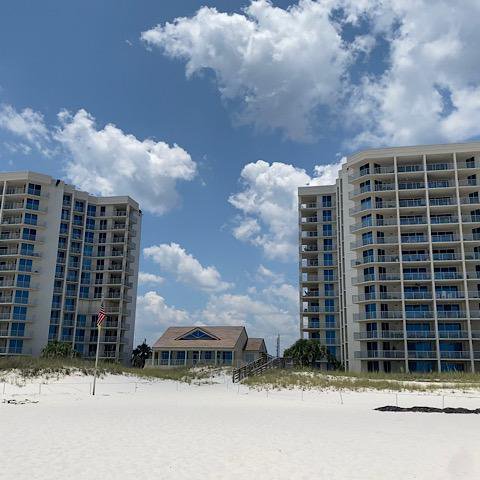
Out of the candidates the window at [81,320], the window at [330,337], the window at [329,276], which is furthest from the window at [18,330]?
the window at [329,276]

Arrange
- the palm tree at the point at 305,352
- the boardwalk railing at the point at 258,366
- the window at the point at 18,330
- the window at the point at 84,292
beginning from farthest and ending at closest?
the window at the point at 84,292
the window at the point at 18,330
the palm tree at the point at 305,352
the boardwalk railing at the point at 258,366

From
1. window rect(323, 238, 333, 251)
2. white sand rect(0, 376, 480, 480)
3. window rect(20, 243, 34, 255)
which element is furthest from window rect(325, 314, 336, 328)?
white sand rect(0, 376, 480, 480)

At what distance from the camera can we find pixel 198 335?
245 ft

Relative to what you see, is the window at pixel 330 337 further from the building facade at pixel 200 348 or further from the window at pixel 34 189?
the window at pixel 34 189

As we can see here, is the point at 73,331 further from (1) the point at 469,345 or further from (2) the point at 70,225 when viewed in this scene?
(1) the point at 469,345

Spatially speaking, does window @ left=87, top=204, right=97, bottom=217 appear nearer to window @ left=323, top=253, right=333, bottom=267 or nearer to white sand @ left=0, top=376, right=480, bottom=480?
window @ left=323, top=253, right=333, bottom=267

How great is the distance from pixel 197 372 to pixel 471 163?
1780 inches

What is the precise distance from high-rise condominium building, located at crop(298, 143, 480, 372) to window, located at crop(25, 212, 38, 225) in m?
50.2

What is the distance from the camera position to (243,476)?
10.6 m

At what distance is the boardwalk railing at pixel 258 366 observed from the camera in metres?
46.3

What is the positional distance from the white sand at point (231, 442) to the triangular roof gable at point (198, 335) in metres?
47.3

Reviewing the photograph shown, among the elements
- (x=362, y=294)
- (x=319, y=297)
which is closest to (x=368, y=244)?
(x=362, y=294)

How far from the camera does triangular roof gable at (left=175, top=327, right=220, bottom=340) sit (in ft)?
244

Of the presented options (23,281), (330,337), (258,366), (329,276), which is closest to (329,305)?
(329,276)
